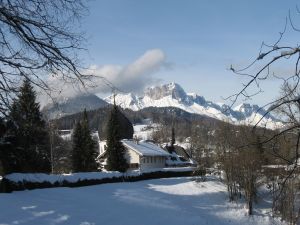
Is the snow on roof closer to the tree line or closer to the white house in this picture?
the white house

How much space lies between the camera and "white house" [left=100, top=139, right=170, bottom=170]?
247 ft

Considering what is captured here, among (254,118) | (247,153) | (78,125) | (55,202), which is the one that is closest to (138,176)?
(78,125)

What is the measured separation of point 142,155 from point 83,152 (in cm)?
1871

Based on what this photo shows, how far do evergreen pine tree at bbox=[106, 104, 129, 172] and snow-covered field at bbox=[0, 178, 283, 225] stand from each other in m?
14.2

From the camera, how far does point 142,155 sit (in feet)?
245

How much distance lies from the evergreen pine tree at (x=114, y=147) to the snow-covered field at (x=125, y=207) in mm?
14167

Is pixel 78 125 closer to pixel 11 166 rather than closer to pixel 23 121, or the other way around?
pixel 11 166

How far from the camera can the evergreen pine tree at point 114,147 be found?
58.6m

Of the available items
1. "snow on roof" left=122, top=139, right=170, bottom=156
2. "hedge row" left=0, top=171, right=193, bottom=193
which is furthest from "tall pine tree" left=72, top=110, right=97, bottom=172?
"snow on roof" left=122, top=139, right=170, bottom=156

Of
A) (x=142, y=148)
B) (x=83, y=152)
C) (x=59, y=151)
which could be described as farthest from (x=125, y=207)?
(x=142, y=148)

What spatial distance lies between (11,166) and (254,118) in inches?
1400

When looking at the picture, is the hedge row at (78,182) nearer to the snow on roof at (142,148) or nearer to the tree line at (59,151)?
the tree line at (59,151)

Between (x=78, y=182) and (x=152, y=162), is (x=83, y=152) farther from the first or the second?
(x=152, y=162)

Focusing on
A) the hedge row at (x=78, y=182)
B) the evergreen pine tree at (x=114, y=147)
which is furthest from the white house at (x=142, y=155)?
the hedge row at (x=78, y=182)
